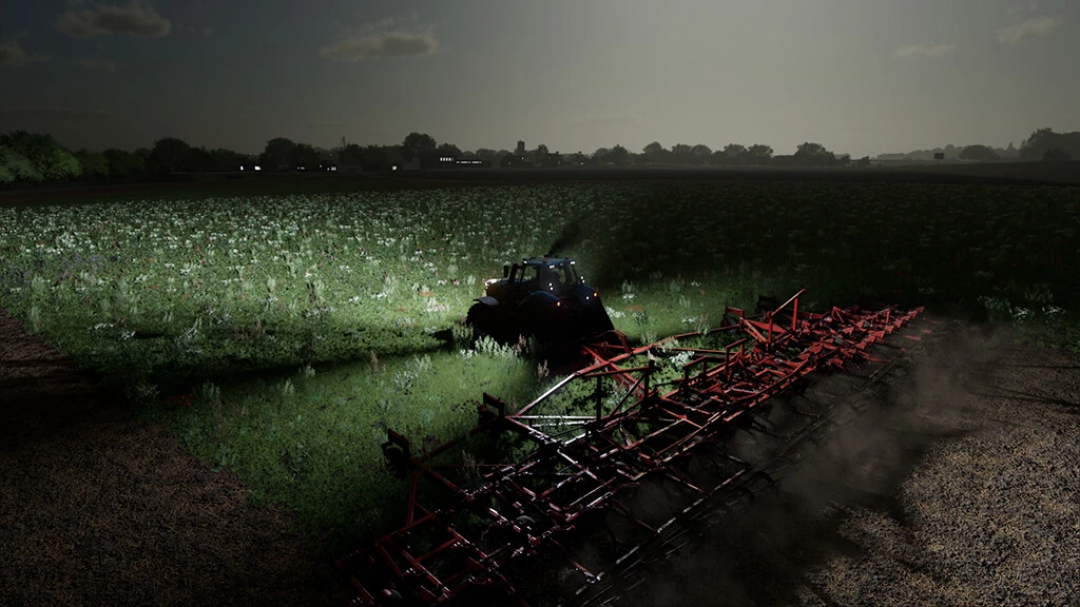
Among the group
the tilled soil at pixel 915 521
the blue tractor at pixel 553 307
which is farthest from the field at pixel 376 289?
the tilled soil at pixel 915 521

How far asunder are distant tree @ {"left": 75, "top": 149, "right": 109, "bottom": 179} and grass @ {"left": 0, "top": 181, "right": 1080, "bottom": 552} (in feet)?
347

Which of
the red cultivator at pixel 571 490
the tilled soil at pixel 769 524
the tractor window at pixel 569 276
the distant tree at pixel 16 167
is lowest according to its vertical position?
the tilled soil at pixel 769 524

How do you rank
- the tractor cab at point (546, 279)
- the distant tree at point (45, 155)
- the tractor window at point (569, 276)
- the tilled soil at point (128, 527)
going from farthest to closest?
the distant tree at point (45, 155) → the tractor window at point (569, 276) → the tractor cab at point (546, 279) → the tilled soil at point (128, 527)

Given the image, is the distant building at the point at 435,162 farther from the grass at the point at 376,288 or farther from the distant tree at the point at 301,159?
the grass at the point at 376,288

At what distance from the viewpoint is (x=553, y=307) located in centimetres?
1262

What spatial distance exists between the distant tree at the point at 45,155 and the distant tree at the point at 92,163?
3010mm

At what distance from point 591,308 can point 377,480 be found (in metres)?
6.09

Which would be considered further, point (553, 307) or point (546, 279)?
point (546, 279)

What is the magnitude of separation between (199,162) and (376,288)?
504ft

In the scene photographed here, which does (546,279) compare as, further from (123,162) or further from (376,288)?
(123,162)

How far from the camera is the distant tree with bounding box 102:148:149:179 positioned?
459 feet

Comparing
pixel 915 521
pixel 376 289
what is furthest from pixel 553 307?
pixel 376 289

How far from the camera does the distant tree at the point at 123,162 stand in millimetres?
140050

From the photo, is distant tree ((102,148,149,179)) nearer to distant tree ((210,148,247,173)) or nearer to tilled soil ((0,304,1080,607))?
distant tree ((210,148,247,173))
